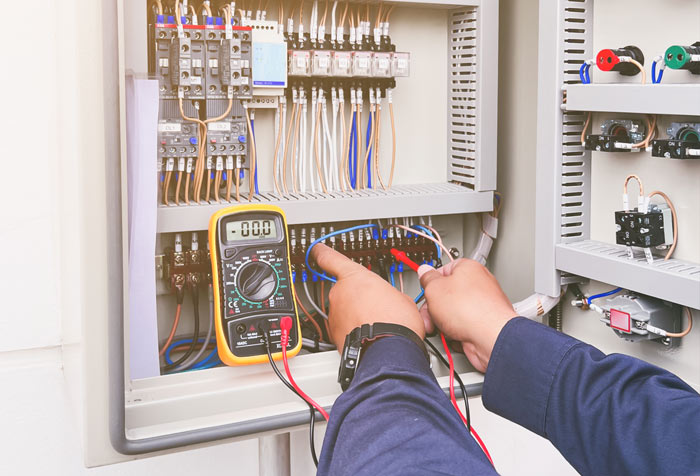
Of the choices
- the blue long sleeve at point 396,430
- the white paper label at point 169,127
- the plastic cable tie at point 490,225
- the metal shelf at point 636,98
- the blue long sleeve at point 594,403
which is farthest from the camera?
the plastic cable tie at point 490,225

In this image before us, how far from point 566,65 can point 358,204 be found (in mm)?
439

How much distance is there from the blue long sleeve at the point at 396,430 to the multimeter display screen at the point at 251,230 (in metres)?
0.36

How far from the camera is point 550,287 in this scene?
4.09 feet

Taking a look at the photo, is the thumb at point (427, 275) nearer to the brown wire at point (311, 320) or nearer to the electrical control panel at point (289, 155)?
the electrical control panel at point (289, 155)

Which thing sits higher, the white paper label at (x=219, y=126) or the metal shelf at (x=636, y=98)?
the metal shelf at (x=636, y=98)

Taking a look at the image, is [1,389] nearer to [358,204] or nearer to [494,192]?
[358,204]

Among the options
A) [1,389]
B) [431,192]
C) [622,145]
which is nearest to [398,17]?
[431,192]

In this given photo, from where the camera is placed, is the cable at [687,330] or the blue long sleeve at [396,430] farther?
the cable at [687,330]

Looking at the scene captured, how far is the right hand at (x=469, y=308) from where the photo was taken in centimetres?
110

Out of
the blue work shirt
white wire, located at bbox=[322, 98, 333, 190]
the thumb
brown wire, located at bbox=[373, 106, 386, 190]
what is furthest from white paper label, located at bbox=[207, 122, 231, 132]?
the blue work shirt

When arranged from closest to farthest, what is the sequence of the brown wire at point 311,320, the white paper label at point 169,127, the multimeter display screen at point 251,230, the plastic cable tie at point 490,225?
1. the multimeter display screen at point 251,230
2. the white paper label at point 169,127
3. the brown wire at point 311,320
4. the plastic cable tie at point 490,225

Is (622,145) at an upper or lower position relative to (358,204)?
upper

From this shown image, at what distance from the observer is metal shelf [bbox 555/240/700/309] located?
39.4 inches

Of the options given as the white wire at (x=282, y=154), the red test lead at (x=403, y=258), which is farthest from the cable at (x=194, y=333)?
the red test lead at (x=403, y=258)
